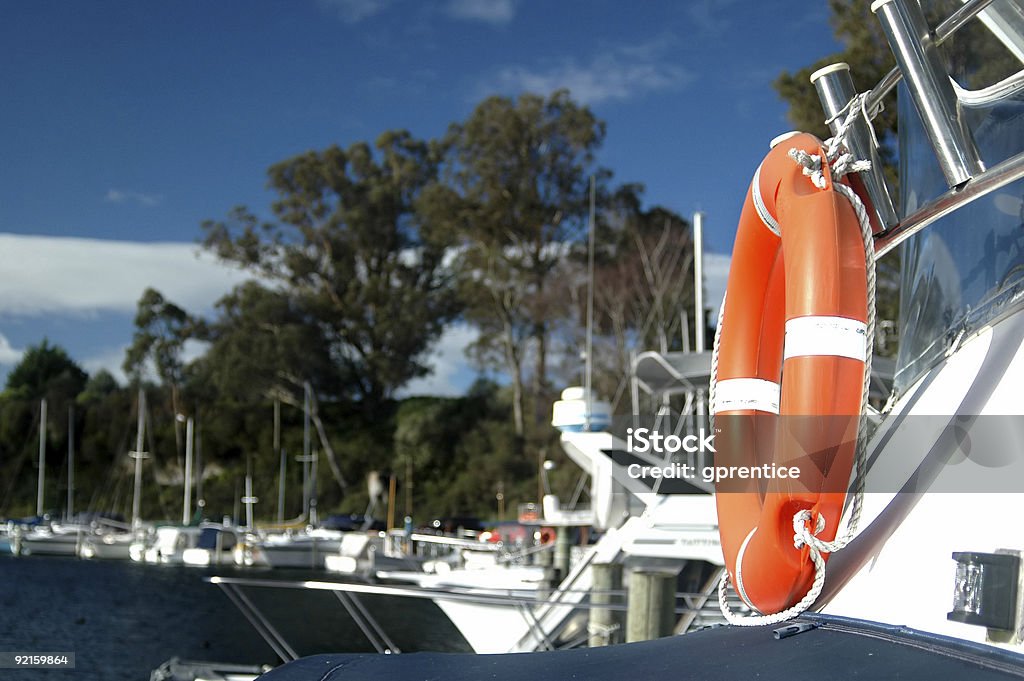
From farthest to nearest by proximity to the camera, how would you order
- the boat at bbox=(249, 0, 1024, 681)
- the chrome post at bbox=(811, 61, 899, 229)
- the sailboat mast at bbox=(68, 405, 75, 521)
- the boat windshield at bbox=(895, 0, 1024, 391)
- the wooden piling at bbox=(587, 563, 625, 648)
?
1. the sailboat mast at bbox=(68, 405, 75, 521)
2. the wooden piling at bbox=(587, 563, 625, 648)
3. the chrome post at bbox=(811, 61, 899, 229)
4. the boat windshield at bbox=(895, 0, 1024, 391)
5. the boat at bbox=(249, 0, 1024, 681)

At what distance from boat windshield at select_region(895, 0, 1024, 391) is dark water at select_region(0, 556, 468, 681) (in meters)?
8.52

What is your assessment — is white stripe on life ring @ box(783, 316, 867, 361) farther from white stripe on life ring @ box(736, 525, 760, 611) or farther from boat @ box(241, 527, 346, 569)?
boat @ box(241, 527, 346, 569)

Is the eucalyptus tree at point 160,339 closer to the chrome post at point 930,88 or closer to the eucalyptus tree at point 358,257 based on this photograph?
the eucalyptus tree at point 358,257

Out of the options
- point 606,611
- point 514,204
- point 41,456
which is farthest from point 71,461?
point 606,611

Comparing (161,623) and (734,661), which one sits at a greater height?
(734,661)

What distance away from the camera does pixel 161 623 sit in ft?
49.0

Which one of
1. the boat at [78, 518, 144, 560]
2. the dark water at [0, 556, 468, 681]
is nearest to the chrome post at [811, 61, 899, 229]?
the dark water at [0, 556, 468, 681]

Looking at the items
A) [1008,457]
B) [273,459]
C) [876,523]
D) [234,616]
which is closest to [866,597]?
[876,523]

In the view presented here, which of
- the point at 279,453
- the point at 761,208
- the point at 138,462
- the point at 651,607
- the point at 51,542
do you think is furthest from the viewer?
the point at 279,453

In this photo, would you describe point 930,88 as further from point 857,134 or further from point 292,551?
point 292,551

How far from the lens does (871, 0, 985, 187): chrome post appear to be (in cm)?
232

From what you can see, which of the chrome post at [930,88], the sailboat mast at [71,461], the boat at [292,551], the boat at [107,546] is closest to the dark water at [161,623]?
the boat at [292,551]

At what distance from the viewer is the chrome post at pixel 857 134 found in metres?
2.71

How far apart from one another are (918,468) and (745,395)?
527 mm
